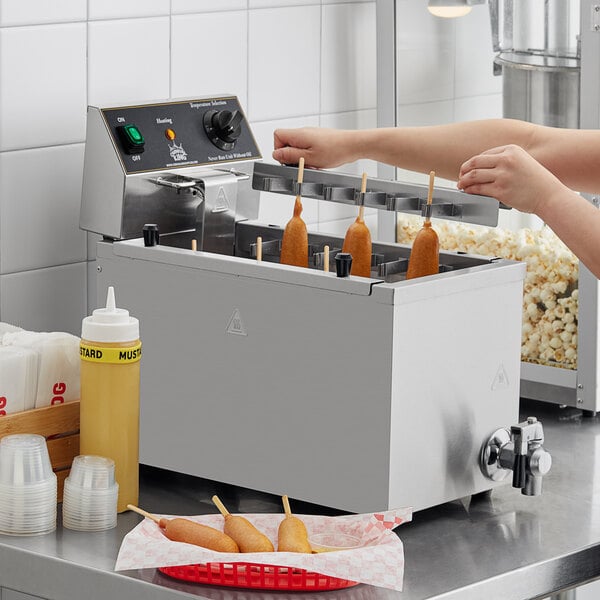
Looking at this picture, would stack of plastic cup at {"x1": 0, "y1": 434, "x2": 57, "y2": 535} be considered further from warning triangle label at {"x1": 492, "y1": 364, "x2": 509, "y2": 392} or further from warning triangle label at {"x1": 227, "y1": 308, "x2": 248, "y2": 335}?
warning triangle label at {"x1": 492, "y1": 364, "x2": 509, "y2": 392}

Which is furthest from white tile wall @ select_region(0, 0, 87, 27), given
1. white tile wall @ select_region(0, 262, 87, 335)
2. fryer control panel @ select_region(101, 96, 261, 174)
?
white tile wall @ select_region(0, 262, 87, 335)

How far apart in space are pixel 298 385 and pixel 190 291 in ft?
0.58

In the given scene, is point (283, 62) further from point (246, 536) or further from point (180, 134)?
point (246, 536)

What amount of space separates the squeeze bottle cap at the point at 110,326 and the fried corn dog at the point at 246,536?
0.23m

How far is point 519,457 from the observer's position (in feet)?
5.03

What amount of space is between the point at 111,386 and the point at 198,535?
202mm

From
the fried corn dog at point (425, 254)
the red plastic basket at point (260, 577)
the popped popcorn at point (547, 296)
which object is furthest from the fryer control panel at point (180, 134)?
the red plastic basket at point (260, 577)

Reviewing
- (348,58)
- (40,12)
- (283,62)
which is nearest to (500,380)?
(40,12)

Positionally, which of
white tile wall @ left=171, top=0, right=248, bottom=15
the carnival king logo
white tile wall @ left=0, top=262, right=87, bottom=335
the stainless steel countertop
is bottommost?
the stainless steel countertop

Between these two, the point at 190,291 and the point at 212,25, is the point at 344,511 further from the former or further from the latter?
the point at 212,25

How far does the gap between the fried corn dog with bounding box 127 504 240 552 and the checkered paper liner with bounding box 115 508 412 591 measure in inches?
0.6

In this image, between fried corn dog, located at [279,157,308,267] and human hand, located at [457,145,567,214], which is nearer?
human hand, located at [457,145,567,214]

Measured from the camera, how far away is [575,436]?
1.95 m

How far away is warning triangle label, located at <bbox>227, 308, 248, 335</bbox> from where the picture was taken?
1.50 m
